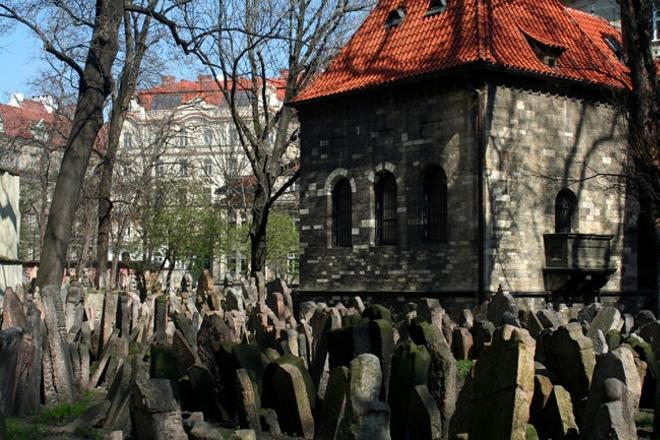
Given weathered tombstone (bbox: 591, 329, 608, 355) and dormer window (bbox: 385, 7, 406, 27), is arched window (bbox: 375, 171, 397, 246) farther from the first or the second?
weathered tombstone (bbox: 591, 329, 608, 355)

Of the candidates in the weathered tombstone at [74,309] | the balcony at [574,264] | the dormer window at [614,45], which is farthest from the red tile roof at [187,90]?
the weathered tombstone at [74,309]

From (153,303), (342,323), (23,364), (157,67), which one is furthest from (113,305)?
(157,67)

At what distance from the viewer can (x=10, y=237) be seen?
22297 mm

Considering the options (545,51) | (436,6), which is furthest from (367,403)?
(436,6)

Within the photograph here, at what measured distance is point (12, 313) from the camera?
10352 mm

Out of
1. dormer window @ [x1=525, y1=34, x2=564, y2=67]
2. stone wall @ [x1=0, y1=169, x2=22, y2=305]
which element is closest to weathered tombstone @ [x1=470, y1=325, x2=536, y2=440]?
stone wall @ [x1=0, y1=169, x2=22, y2=305]

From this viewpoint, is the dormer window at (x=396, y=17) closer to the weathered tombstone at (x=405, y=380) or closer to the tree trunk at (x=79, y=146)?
the tree trunk at (x=79, y=146)

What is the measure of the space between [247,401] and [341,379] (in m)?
1.50

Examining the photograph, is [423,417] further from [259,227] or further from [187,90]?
[187,90]

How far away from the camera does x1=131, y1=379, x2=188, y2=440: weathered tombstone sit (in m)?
6.45

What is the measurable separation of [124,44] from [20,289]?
43.9 feet

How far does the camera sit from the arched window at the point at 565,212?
26.6 meters

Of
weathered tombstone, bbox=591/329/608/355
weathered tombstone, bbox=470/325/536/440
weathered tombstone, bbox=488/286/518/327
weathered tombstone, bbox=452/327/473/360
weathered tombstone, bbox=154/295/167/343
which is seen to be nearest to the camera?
weathered tombstone, bbox=470/325/536/440

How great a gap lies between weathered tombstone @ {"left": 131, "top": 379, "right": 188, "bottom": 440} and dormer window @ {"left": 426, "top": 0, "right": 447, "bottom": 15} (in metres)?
22.4
